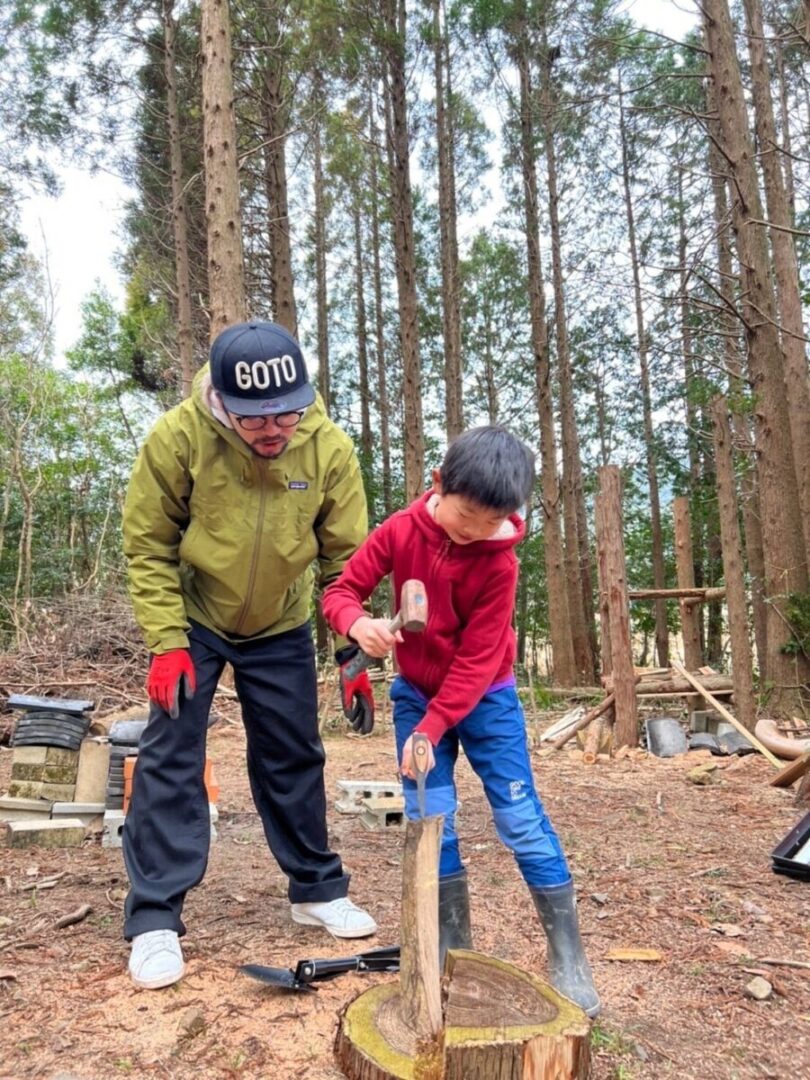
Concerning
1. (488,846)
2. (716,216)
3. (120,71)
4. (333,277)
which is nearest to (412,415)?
(716,216)

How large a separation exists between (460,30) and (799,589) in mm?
11341

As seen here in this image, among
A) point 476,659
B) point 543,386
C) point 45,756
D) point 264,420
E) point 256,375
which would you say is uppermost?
point 543,386

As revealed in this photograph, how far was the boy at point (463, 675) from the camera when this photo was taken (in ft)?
6.61

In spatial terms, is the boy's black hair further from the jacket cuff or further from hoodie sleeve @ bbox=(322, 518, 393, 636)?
the jacket cuff

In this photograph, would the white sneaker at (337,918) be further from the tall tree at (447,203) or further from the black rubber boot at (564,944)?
the tall tree at (447,203)

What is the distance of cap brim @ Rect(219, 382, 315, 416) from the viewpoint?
7.16ft

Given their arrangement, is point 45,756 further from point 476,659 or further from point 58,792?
point 476,659

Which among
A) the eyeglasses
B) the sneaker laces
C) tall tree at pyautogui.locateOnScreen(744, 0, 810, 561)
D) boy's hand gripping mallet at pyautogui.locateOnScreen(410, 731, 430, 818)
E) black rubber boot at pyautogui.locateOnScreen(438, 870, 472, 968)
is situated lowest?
the sneaker laces

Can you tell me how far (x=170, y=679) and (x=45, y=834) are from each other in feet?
6.38

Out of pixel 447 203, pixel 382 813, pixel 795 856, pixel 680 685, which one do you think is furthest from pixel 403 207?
pixel 795 856

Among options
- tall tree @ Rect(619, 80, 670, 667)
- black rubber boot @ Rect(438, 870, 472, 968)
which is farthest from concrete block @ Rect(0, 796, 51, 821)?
tall tree @ Rect(619, 80, 670, 667)

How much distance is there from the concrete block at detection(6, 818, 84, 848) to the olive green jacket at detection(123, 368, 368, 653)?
1.85m

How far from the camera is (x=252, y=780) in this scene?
2662mm

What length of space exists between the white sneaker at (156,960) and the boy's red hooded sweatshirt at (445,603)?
0.98 metres
